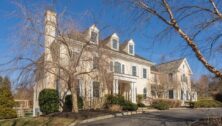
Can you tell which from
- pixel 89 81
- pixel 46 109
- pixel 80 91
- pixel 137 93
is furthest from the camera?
pixel 137 93

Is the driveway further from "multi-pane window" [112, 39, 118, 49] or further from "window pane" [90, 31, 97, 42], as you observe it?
"multi-pane window" [112, 39, 118, 49]

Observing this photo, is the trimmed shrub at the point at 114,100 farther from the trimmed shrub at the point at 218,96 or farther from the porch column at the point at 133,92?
the trimmed shrub at the point at 218,96

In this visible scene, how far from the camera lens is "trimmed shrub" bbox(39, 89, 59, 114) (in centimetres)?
2133

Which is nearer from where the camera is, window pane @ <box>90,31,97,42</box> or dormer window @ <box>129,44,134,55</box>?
window pane @ <box>90,31,97,42</box>

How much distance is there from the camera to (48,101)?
2162 cm

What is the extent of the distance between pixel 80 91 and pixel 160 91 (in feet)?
63.5

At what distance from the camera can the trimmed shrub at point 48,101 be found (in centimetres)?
2133

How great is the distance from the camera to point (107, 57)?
831 inches

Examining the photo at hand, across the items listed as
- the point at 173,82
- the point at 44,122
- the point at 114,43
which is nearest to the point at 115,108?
the point at 44,122

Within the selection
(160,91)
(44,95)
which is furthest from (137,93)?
(44,95)

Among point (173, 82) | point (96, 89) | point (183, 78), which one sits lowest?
point (96, 89)

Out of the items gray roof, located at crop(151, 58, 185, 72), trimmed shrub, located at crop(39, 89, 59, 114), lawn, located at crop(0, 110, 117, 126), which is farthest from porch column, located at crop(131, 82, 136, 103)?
gray roof, located at crop(151, 58, 185, 72)

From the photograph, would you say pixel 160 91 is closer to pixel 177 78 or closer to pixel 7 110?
pixel 177 78

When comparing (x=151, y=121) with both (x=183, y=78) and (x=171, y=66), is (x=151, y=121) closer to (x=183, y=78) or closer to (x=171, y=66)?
(x=183, y=78)
